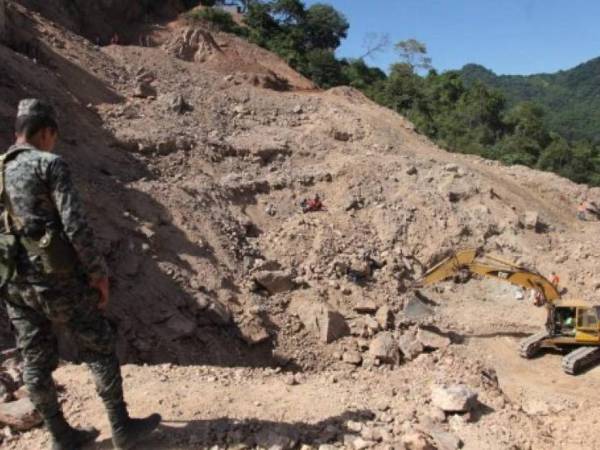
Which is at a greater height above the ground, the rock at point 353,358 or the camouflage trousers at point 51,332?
the camouflage trousers at point 51,332

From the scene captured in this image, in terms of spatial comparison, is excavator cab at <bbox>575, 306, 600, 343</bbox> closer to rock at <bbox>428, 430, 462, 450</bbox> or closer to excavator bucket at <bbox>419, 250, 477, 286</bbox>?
excavator bucket at <bbox>419, 250, 477, 286</bbox>

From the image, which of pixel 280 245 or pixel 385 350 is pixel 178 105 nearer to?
pixel 280 245

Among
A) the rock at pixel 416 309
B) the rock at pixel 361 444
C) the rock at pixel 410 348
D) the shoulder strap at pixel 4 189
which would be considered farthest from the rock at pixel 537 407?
the shoulder strap at pixel 4 189

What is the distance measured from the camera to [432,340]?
27.0 feet

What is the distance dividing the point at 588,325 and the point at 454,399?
15.2 ft

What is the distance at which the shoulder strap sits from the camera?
2869mm

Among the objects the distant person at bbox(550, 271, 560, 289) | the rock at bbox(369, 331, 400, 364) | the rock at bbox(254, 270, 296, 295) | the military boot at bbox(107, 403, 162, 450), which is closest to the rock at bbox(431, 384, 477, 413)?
the military boot at bbox(107, 403, 162, 450)

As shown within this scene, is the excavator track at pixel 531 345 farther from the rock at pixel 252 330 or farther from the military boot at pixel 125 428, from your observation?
the military boot at pixel 125 428

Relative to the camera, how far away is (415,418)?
4551 millimetres

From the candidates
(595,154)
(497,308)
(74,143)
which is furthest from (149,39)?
(595,154)

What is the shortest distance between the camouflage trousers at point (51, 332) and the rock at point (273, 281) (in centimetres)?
592

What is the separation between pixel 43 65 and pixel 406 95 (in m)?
21.3

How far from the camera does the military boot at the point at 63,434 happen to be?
3238mm

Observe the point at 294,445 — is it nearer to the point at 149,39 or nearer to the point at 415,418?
the point at 415,418
